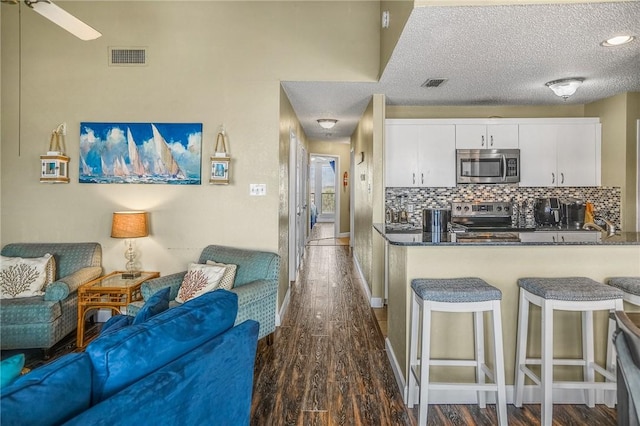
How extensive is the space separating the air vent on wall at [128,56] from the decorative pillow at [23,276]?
6.23 feet

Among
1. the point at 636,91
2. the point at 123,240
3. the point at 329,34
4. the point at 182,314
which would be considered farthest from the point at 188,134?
the point at 636,91

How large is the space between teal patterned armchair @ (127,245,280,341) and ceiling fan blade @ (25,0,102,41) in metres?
1.81

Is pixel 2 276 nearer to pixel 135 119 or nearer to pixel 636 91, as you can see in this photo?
pixel 135 119

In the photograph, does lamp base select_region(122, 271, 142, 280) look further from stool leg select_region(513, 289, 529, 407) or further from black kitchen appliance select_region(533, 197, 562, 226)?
black kitchen appliance select_region(533, 197, 562, 226)

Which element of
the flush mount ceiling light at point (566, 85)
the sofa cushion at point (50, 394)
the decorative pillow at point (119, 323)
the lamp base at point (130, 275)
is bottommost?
the lamp base at point (130, 275)

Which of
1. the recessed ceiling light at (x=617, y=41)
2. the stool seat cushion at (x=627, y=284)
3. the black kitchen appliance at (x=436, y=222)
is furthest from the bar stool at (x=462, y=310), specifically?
the recessed ceiling light at (x=617, y=41)

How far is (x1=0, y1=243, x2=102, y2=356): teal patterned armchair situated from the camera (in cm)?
288

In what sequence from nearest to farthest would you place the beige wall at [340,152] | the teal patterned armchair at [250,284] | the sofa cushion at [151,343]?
the sofa cushion at [151,343] → the teal patterned armchair at [250,284] → the beige wall at [340,152]

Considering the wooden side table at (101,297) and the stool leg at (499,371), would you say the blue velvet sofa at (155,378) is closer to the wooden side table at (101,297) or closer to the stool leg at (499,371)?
the stool leg at (499,371)

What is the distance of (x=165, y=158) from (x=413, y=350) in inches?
107

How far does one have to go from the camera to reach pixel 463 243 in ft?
7.28

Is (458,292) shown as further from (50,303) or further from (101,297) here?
(50,303)

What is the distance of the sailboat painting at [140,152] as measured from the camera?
3492 millimetres

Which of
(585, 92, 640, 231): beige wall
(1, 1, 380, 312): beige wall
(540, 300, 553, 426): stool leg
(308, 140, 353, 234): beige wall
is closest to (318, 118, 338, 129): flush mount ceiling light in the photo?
(1, 1, 380, 312): beige wall
